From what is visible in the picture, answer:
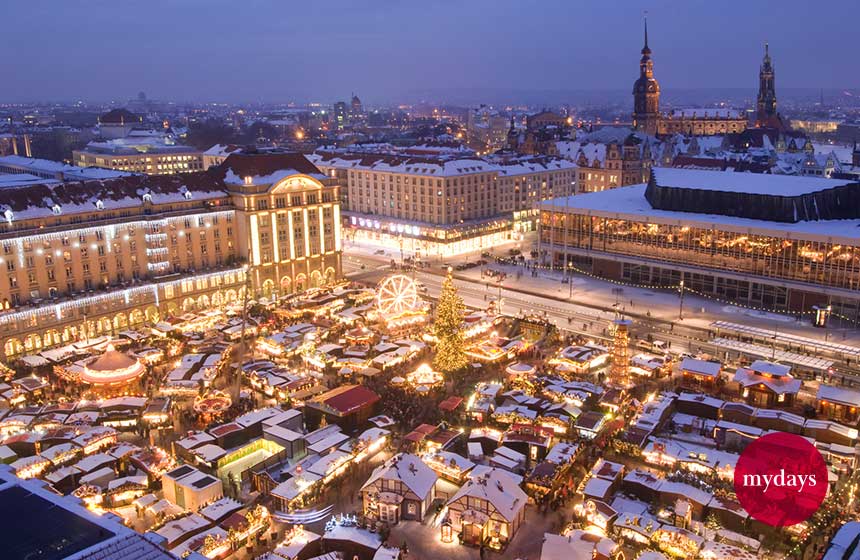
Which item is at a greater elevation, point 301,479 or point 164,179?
point 164,179

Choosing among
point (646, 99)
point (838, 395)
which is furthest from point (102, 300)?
point (646, 99)

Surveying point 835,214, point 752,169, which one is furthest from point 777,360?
point 752,169

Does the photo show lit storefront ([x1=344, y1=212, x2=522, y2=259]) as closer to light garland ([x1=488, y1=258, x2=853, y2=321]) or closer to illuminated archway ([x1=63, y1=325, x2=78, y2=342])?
light garland ([x1=488, y1=258, x2=853, y2=321])

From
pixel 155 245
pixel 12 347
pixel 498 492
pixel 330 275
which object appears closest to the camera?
pixel 498 492

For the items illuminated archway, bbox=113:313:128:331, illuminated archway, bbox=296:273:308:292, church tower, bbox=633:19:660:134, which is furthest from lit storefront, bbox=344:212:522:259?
church tower, bbox=633:19:660:134

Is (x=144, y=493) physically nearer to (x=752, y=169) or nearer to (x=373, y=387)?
(x=373, y=387)

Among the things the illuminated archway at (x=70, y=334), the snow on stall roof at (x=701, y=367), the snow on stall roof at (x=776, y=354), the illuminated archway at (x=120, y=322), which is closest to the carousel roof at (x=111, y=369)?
the illuminated archway at (x=70, y=334)

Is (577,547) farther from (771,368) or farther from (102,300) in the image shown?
(102,300)
